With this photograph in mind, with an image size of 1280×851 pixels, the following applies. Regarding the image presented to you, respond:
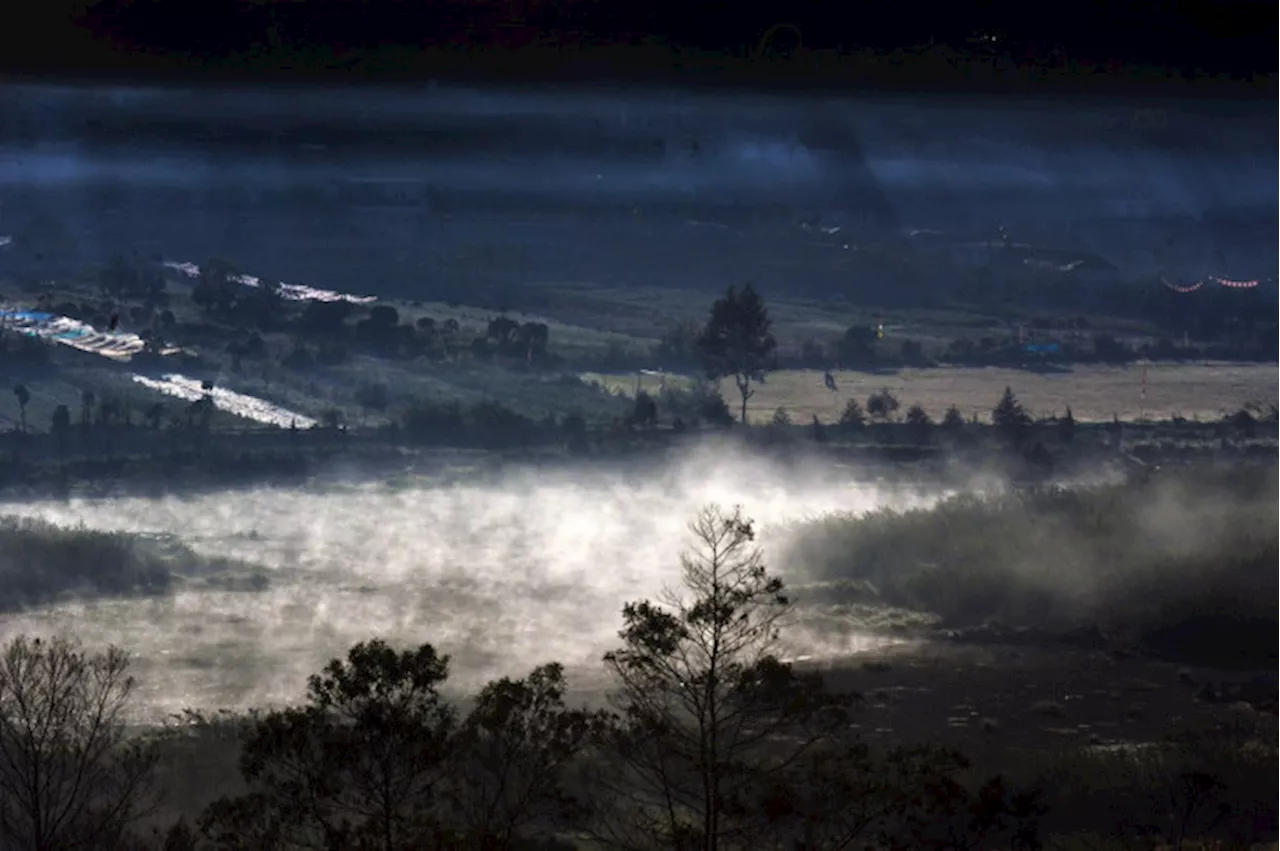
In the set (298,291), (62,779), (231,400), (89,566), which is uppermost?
(298,291)

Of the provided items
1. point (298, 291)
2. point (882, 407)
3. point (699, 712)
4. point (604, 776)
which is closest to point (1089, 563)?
point (882, 407)

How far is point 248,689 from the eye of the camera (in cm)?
5544

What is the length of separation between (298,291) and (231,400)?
15.7m

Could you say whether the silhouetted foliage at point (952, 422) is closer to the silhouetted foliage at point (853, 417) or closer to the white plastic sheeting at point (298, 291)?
the silhouetted foliage at point (853, 417)

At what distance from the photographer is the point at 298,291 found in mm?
106188

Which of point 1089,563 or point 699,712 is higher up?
point 1089,563

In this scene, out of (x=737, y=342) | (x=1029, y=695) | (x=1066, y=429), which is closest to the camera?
(x=1029, y=695)

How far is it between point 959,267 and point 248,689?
208 ft

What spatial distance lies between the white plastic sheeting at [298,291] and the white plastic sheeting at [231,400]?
39.8 ft

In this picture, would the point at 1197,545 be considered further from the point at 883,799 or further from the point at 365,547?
the point at 883,799

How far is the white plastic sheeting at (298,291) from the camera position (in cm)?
10544

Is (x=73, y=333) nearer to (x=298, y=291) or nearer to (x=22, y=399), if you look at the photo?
(x=22, y=399)

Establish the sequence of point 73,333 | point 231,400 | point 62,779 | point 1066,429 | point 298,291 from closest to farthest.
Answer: point 62,779 → point 1066,429 → point 231,400 → point 73,333 → point 298,291

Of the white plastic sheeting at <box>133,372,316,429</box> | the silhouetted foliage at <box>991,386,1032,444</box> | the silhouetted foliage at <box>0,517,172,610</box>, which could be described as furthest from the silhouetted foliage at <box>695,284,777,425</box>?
the silhouetted foliage at <box>0,517,172,610</box>
